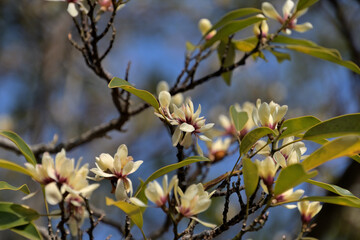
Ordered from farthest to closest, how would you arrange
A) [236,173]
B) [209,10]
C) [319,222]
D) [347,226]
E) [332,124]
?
[209,10]
[347,226]
[319,222]
[236,173]
[332,124]

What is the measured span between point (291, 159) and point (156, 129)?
3137 millimetres

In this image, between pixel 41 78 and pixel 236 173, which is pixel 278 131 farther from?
pixel 41 78

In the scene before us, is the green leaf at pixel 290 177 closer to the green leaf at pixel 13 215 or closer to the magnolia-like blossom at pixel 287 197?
the magnolia-like blossom at pixel 287 197

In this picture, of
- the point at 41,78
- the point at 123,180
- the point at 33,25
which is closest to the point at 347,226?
the point at 123,180

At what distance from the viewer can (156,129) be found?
3.76 metres

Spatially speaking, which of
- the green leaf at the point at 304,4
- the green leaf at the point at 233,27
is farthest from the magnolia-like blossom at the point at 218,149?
the green leaf at the point at 304,4

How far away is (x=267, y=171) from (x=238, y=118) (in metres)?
0.21

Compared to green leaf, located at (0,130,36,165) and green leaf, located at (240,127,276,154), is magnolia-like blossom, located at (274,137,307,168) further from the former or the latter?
green leaf, located at (0,130,36,165)

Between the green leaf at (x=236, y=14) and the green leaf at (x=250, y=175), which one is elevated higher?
the green leaf at (x=236, y=14)

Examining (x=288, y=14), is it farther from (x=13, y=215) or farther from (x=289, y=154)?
(x=13, y=215)

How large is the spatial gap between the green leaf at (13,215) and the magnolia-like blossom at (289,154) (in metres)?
0.38

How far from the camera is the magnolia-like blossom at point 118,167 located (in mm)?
647

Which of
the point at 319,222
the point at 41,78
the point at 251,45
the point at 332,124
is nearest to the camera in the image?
the point at 332,124

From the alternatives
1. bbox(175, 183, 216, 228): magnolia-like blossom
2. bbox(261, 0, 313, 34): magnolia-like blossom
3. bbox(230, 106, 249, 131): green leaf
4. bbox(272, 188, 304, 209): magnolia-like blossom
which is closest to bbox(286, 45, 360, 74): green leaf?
bbox(261, 0, 313, 34): magnolia-like blossom
